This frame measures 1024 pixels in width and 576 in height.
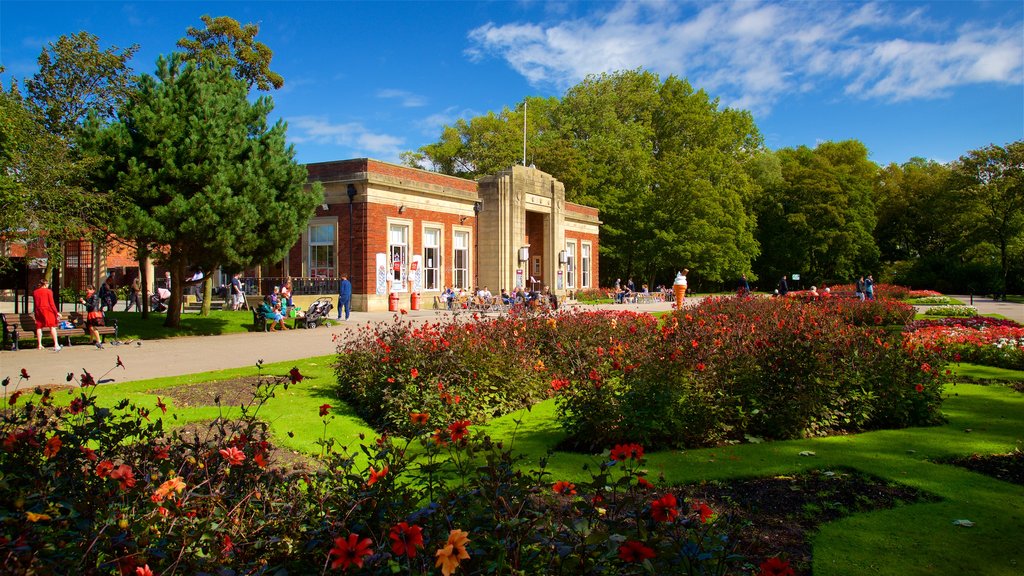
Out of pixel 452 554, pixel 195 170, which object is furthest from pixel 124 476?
pixel 195 170

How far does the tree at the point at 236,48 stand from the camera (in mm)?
26781

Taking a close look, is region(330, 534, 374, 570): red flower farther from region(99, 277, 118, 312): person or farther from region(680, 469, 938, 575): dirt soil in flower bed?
region(99, 277, 118, 312): person

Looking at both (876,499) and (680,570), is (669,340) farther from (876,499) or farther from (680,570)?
(680,570)

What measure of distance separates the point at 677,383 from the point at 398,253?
2361 cm

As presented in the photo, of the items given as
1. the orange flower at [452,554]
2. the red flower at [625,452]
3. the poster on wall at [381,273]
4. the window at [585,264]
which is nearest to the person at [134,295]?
the poster on wall at [381,273]

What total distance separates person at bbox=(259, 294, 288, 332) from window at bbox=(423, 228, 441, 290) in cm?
1077

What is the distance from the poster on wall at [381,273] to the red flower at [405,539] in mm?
25521

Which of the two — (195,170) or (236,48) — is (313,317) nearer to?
(195,170)

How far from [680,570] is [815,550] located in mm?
2133

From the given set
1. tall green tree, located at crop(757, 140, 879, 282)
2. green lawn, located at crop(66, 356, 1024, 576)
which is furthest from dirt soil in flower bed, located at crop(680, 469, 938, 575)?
tall green tree, located at crop(757, 140, 879, 282)

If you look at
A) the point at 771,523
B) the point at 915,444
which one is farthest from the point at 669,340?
the point at 771,523

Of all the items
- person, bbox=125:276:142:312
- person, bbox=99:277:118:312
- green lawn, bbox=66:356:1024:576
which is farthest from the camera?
person, bbox=125:276:142:312

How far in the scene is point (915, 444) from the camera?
630 cm

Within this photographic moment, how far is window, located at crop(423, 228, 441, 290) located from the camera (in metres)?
30.2
